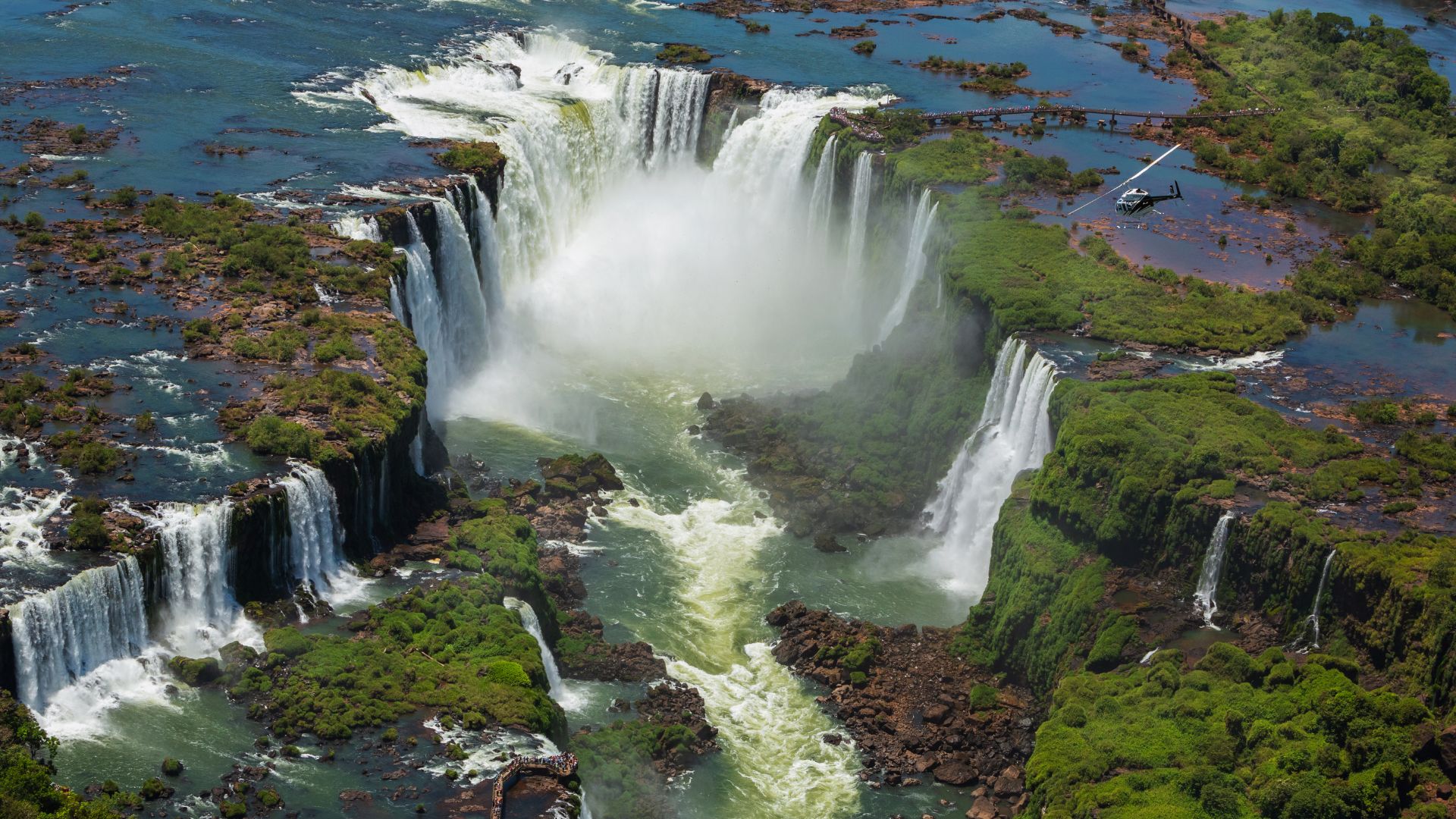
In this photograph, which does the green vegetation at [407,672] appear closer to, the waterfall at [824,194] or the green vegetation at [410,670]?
the green vegetation at [410,670]

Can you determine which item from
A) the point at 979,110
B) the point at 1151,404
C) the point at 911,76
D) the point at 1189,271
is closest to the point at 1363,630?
the point at 1151,404

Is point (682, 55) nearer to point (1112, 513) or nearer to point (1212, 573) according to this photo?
point (1112, 513)

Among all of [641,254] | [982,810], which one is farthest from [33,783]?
[641,254]

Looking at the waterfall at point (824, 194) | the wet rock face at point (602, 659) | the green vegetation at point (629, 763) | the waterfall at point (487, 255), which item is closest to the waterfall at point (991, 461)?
the wet rock face at point (602, 659)

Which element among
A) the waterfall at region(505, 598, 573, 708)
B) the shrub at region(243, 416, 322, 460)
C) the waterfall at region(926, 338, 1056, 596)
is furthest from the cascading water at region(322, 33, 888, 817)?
the shrub at region(243, 416, 322, 460)

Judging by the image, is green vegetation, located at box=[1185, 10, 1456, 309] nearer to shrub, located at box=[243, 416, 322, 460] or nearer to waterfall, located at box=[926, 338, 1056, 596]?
waterfall, located at box=[926, 338, 1056, 596]

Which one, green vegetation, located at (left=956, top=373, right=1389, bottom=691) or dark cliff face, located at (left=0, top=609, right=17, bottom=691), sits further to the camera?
green vegetation, located at (left=956, top=373, right=1389, bottom=691)
